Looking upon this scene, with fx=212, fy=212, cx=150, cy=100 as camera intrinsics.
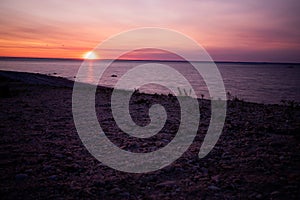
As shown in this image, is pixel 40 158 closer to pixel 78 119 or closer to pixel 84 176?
pixel 84 176

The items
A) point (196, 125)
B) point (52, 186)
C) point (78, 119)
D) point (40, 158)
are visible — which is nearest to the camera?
point (52, 186)

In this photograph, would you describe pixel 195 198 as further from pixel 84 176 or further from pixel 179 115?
pixel 179 115

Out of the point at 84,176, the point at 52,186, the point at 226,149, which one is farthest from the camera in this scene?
the point at 226,149

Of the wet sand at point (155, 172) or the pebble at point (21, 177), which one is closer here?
the wet sand at point (155, 172)

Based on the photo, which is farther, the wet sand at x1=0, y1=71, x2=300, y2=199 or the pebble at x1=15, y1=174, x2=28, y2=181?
the pebble at x1=15, y1=174, x2=28, y2=181

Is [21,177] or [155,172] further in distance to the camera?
[155,172]

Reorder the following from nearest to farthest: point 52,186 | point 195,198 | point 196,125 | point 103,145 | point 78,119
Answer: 1. point 195,198
2. point 52,186
3. point 103,145
4. point 196,125
5. point 78,119

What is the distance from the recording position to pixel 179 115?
8516 mm

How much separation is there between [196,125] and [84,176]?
4.34 m

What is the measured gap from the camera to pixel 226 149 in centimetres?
493

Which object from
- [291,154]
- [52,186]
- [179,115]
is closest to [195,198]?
[52,186]

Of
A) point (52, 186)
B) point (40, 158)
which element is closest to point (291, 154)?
point (52, 186)

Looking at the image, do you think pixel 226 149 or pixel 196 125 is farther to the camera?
pixel 196 125

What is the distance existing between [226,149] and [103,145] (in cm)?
296
